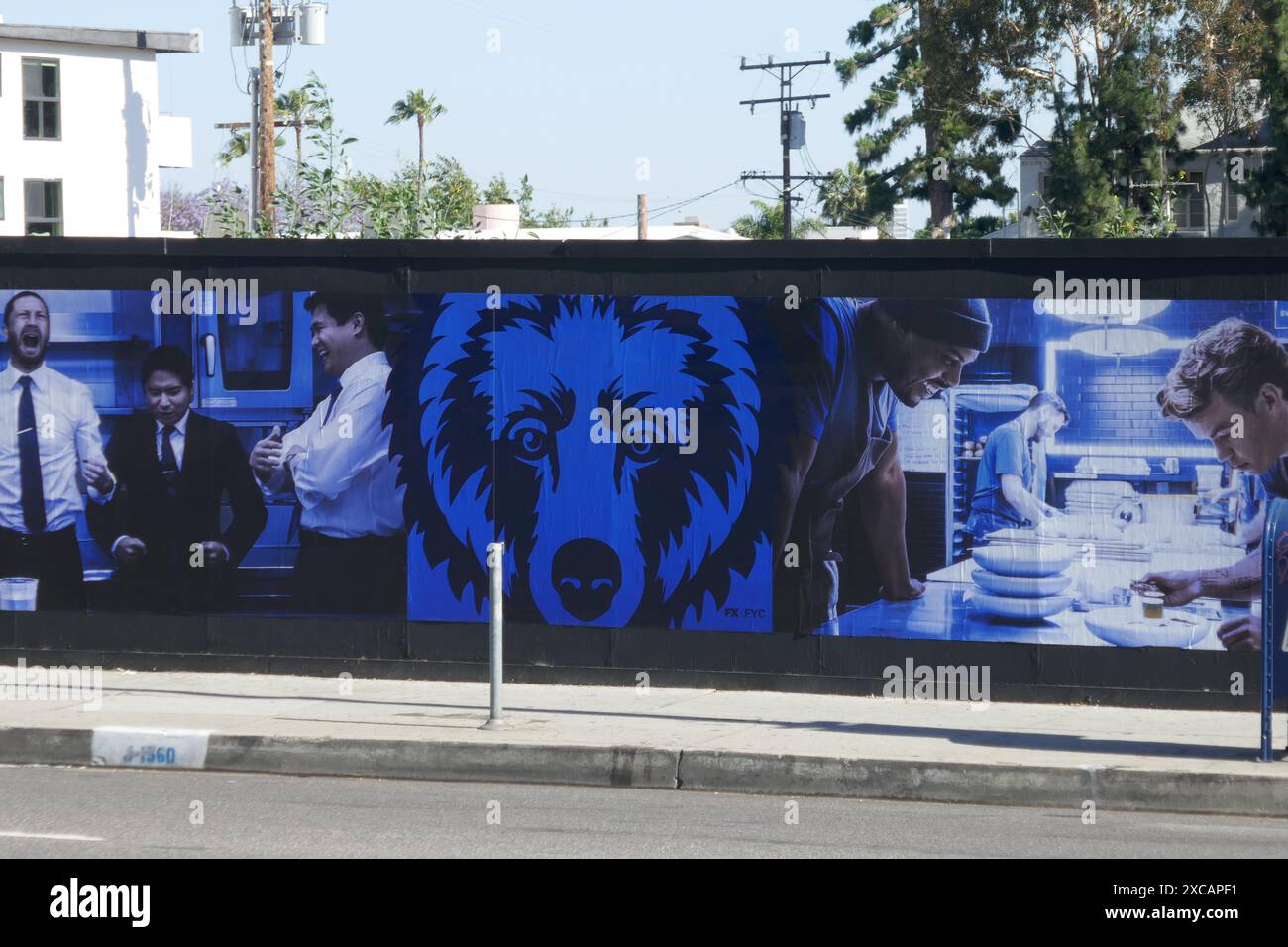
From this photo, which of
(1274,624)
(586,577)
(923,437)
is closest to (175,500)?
(586,577)

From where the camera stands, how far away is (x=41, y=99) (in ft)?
165

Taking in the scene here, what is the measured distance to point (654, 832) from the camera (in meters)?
8.00

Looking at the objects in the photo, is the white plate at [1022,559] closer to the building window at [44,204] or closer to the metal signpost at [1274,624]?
the metal signpost at [1274,624]

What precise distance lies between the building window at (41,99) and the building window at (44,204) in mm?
1569

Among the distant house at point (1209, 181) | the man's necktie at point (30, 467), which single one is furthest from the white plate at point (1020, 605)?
the distant house at point (1209, 181)

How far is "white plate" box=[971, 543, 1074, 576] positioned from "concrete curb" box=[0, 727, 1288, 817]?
88.8 inches

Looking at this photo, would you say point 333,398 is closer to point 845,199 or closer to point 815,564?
point 815,564

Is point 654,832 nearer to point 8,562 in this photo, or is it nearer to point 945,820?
point 945,820

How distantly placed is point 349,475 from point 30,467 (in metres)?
2.63

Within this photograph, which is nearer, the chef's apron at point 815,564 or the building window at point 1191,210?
the chef's apron at point 815,564

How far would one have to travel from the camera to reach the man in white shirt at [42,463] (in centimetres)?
1231

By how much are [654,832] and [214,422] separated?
18.9 feet
